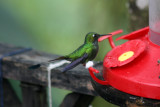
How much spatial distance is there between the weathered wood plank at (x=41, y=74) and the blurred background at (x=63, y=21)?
Answer: 96 cm

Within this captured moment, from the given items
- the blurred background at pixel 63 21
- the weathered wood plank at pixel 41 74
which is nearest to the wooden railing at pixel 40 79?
the weathered wood plank at pixel 41 74

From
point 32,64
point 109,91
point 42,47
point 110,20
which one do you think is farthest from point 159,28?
point 42,47

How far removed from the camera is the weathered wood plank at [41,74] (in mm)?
2232

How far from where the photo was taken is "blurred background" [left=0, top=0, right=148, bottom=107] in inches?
143

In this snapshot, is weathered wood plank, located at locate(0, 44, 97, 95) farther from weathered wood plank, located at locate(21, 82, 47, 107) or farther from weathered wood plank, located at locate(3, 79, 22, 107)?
weathered wood plank, located at locate(3, 79, 22, 107)

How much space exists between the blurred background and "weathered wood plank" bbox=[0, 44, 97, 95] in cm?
96

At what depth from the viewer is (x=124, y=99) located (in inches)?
61.9

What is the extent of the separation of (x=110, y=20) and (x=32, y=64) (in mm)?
1512

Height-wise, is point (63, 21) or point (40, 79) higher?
point (63, 21)

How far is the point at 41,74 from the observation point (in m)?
2.43

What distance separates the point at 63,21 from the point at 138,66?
7.25 feet

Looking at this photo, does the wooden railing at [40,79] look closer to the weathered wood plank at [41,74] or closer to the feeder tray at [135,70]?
the weathered wood plank at [41,74]

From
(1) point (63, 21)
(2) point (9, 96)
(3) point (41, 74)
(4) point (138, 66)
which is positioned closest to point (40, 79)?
(3) point (41, 74)

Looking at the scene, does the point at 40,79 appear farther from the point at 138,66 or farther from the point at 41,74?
the point at 138,66
